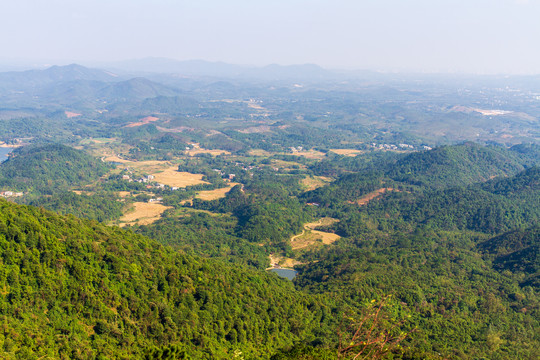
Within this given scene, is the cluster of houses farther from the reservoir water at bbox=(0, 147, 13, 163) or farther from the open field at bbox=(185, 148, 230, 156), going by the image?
the reservoir water at bbox=(0, 147, 13, 163)

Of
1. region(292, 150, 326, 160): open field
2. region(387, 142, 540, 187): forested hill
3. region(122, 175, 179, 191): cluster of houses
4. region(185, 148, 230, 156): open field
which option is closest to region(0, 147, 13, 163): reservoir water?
region(122, 175, 179, 191): cluster of houses

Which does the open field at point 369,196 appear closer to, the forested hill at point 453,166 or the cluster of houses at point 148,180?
the forested hill at point 453,166

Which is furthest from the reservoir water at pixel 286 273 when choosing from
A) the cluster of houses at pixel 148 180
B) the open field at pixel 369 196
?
the cluster of houses at pixel 148 180

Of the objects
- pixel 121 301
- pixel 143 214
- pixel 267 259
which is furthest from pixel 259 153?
pixel 121 301

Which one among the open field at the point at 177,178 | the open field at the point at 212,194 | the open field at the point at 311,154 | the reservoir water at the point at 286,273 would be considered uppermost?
the open field at the point at 311,154

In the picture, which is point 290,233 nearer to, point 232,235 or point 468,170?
point 232,235

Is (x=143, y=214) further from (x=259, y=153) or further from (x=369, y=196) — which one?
(x=259, y=153)
